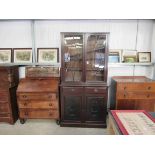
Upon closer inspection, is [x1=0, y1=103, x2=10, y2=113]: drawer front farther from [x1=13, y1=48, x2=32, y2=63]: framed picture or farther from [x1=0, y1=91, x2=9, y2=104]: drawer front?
[x1=13, y1=48, x2=32, y2=63]: framed picture

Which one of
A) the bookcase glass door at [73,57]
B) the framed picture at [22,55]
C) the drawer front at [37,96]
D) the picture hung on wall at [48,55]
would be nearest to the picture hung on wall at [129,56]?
the bookcase glass door at [73,57]

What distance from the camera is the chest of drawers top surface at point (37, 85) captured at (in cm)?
260

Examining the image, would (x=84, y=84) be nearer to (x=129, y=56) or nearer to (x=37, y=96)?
(x=37, y=96)

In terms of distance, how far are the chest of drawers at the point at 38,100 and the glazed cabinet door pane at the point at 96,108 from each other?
57 centimetres

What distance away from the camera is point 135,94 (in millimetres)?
2672

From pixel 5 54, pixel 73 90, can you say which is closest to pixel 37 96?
pixel 73 90

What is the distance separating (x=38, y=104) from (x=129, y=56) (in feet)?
6.78

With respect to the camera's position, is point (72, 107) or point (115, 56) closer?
point (72, 107)

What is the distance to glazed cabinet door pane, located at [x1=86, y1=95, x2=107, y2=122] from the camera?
260 centimetres

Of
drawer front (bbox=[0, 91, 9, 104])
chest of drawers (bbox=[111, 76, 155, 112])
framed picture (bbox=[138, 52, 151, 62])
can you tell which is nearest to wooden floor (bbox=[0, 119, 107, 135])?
drawer front (bbox=[0, 91, 9, 104])

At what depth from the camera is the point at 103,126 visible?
264 centimetres
